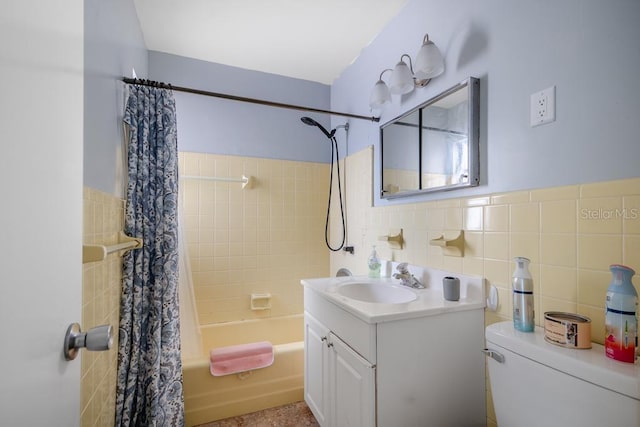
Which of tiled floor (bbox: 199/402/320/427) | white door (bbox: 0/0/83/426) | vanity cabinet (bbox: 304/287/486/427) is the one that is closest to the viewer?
white door (bbox: 0/0/83/426)

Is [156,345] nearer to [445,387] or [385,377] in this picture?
[385,377]

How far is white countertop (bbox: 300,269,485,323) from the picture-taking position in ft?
3.54

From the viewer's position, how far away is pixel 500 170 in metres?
1.15

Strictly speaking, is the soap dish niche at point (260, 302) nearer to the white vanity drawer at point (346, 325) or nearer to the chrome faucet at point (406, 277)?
the white vanity drawer at point (346, 325)

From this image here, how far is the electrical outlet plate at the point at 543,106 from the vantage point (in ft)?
3.18

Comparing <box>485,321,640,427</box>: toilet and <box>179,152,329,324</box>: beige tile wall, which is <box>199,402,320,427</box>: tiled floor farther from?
<box>485,321,640,427</box>: toilet

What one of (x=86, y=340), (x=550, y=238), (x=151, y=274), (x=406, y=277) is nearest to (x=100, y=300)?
(x=151, y=274)

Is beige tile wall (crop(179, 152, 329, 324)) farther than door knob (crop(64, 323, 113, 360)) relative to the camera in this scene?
Yes

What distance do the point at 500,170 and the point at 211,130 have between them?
6.80ft

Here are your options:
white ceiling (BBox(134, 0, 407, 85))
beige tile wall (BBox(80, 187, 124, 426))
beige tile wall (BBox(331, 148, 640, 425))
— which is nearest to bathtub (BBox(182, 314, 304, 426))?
beige tile wall (BBox(80, 187, 124, 426))

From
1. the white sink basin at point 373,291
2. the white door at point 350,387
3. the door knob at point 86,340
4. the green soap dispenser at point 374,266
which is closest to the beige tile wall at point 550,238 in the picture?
the white sink basin at point 373,291

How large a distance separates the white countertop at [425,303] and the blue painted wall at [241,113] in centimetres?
152

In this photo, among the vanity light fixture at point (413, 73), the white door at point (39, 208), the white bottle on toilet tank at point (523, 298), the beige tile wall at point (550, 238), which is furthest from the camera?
the vanity light fixture at point (413, 73)

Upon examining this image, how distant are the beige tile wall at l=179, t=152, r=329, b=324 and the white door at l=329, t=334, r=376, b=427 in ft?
4.04
